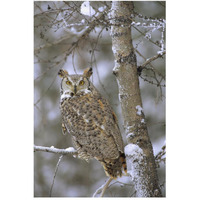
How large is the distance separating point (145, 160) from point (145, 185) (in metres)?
0.18

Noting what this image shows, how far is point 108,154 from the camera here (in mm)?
2395

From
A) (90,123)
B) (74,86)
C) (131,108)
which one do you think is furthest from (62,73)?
(131,108)

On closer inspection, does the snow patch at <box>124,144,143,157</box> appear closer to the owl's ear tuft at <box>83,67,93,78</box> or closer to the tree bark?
the tree bark

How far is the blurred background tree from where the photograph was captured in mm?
2479

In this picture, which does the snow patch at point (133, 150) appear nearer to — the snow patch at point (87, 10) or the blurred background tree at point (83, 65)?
the blurred background tree at point (83, 65)

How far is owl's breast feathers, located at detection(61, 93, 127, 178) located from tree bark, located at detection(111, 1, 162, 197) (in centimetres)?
11

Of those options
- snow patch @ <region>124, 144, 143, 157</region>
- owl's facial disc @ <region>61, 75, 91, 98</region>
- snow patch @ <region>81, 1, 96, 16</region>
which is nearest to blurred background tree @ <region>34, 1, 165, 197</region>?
snow patch @ <region>81, 1, 96, 16</region>

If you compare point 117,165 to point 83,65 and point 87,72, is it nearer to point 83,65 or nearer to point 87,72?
point 87,72

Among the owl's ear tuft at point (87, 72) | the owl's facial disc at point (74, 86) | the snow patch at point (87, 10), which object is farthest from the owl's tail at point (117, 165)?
the snow patch at point (87, 10)
